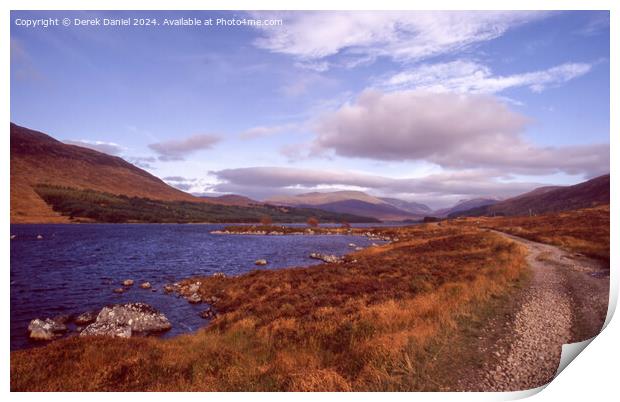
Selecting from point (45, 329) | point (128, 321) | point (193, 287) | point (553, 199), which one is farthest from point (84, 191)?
point (553, 199)

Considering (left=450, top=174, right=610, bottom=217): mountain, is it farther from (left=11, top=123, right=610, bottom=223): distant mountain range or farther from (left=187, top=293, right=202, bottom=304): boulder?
(left=187, top=293, right=202, bottom=304): boulder

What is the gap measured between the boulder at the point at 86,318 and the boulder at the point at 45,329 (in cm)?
78

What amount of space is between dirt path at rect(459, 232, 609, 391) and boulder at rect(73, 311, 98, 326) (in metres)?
20.5

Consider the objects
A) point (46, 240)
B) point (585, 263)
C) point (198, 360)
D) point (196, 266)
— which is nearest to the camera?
point (198, 360)

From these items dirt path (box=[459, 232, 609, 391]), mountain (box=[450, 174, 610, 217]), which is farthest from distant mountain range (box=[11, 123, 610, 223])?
dirt path (box=[459, 232, 609, 391])

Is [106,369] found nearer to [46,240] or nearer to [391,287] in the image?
[391,287]

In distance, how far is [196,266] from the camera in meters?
38.2

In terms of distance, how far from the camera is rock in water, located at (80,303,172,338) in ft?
56.9

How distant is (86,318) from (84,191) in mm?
98350

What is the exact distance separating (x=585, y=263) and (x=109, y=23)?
34658 mm

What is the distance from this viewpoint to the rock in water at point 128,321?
17328mm

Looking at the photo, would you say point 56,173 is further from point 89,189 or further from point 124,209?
point 124,209

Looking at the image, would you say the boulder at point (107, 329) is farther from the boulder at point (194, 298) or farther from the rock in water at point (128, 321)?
the boulder at point (194, 298)
